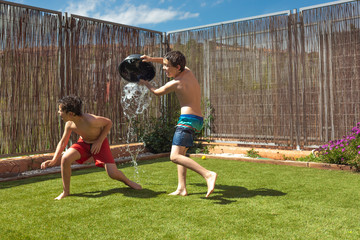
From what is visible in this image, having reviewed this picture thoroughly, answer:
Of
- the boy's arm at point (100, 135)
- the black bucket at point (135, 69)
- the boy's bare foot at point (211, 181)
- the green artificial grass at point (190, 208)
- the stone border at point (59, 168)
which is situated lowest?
the green artificial grass at point (190, 208)

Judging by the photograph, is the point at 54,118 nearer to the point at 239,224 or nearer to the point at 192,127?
the point at 192,127

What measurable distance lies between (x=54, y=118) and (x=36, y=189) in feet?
7.02

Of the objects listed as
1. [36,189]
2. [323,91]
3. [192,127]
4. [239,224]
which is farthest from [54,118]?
[323,91]

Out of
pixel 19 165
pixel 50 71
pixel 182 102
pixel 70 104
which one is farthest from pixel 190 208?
pixel 50 71

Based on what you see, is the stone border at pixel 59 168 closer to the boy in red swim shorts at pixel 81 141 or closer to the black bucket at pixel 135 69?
the boy in red swim shorts at pixel 81 141

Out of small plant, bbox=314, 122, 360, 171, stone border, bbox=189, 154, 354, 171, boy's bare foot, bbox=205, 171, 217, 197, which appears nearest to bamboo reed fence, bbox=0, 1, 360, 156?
small plant, bbox=314, 122, 360, 171

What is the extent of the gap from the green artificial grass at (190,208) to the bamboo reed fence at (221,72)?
1.56 meters

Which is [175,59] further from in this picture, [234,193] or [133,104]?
[133,104]

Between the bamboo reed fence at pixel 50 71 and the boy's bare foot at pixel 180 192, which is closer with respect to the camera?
the boy's bare foot at pixel 180 192

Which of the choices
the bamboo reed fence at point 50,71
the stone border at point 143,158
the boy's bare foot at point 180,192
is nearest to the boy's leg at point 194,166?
the boy's bare foot at point 180,192

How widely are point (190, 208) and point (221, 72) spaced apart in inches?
201

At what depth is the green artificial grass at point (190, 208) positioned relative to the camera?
2.80m

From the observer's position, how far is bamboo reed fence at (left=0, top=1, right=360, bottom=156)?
20.0 ft

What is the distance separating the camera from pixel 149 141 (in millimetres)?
7996
